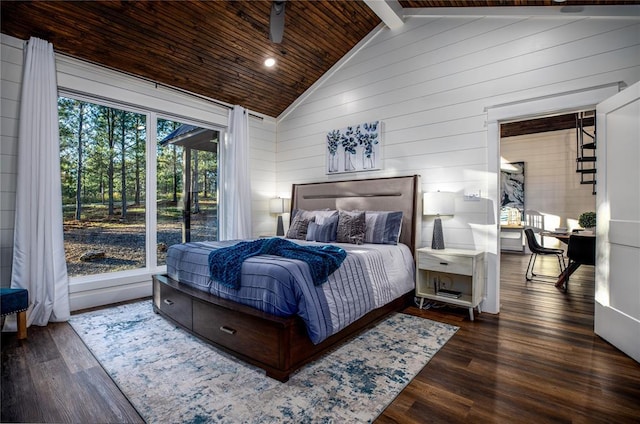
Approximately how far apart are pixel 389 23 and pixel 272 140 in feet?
8.54

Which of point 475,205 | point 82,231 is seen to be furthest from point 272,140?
point 475,205

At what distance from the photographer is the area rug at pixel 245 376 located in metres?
1.72

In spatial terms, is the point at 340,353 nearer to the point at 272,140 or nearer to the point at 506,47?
the point at 506,47

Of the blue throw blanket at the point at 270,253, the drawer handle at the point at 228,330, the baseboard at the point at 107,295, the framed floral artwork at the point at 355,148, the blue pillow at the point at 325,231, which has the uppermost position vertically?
the framed floral artwork at the point at 355,148

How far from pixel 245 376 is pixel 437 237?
2.47 meters

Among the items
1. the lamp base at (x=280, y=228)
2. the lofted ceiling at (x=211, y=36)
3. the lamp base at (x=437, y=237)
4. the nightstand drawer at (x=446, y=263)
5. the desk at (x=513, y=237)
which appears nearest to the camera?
the lofted ceiling at (x=211, y=36)

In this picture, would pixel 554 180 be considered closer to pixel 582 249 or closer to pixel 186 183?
pixel 582 249

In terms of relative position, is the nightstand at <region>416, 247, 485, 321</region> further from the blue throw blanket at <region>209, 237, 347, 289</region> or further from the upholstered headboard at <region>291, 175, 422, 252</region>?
the blue throw blanket at <region>209, 237, 347, 289</region>

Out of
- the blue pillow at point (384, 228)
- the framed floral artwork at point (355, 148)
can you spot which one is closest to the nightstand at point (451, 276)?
the blue pillow at point (384, 228)

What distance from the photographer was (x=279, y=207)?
516cm

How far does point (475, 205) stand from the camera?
3490 millimetres

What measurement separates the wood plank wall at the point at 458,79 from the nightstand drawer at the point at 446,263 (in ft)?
1.47

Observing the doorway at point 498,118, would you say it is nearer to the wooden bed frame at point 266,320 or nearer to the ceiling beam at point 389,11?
the wooden bed frame at point 266,320

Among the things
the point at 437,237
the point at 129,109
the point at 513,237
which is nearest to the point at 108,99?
the point at 129,109
